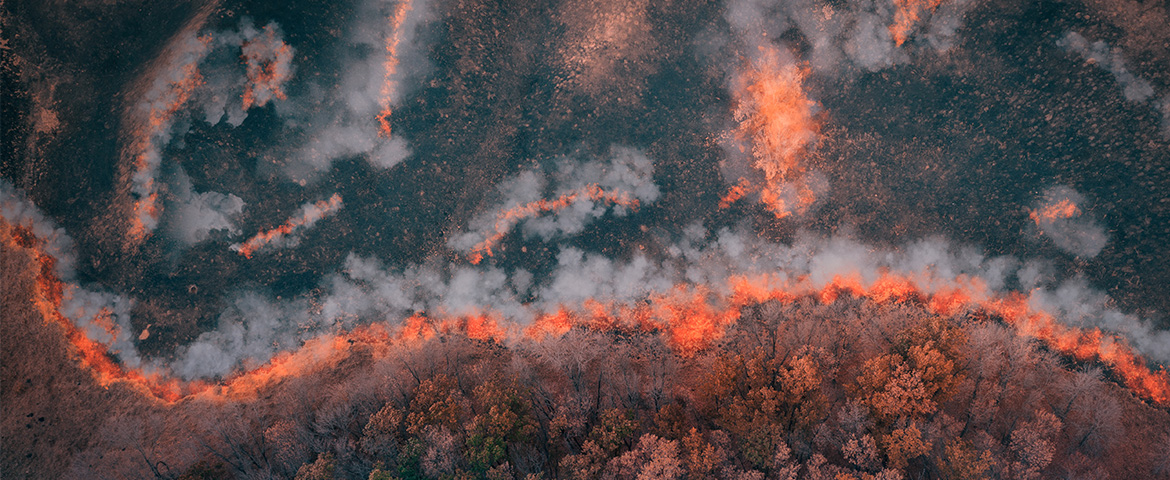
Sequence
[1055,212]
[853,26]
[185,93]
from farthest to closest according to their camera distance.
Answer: [853,26] → [1055,212] → [185,93]

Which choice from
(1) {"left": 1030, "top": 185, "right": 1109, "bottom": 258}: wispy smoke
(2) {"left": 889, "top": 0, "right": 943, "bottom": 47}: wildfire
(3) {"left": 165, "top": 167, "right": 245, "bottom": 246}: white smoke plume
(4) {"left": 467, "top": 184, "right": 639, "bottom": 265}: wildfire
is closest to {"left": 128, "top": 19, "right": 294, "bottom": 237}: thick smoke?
(3) {"left": 165, "top": 167, "right": 245, "bottom": 246}: white smoke plume

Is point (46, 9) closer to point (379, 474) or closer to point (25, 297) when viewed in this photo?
point (25, 297)

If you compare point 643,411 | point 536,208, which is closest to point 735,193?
point 536,208

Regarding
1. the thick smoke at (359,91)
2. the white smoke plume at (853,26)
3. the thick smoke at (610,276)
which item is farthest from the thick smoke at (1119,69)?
the thick smoke at (359,91)

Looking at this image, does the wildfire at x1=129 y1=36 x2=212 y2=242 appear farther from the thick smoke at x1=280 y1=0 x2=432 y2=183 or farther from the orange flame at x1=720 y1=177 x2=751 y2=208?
the orange flame at x1=720 y1=177 x2=751 y2=208

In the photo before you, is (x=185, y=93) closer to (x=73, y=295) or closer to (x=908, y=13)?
(x=73, y=295)

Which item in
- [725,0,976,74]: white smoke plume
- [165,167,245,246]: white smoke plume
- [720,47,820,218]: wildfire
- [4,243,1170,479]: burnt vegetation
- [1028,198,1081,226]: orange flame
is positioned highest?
[725,0,976,74]: white smoke plume
